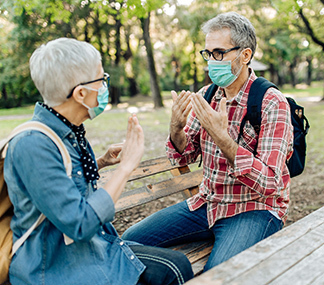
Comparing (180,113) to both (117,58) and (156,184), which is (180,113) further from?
(117,58)

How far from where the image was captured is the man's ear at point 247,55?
7.51ft

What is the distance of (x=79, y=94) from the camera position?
148cm

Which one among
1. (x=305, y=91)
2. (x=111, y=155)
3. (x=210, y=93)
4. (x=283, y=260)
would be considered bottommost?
(x=305, y=91)

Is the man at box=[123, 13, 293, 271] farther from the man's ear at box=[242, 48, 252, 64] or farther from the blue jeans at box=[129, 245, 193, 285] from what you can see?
the blue jeans at box=[129, 245, 193, 285]

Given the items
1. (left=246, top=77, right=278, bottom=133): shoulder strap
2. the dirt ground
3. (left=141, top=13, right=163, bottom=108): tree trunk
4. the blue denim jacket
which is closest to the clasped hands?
(left=246, top=77, right=278, bottom=133): shoulder strap

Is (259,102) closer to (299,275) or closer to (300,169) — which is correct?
(300,169)

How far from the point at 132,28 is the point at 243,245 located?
23745 millimetres

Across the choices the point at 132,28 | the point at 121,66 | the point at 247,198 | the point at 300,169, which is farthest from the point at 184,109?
the point at 132,28

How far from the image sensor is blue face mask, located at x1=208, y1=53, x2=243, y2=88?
7.48 feet

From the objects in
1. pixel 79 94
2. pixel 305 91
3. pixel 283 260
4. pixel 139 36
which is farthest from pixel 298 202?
pixel 305 91

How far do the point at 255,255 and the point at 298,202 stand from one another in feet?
12.0

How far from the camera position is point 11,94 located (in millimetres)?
24281

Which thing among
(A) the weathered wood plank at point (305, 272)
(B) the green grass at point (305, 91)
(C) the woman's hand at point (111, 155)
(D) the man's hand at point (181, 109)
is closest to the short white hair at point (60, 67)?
(C) the woman's hand at point (111, 155)

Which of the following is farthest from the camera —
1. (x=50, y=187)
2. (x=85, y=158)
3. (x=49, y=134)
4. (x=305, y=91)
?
(x=305, y=91)
